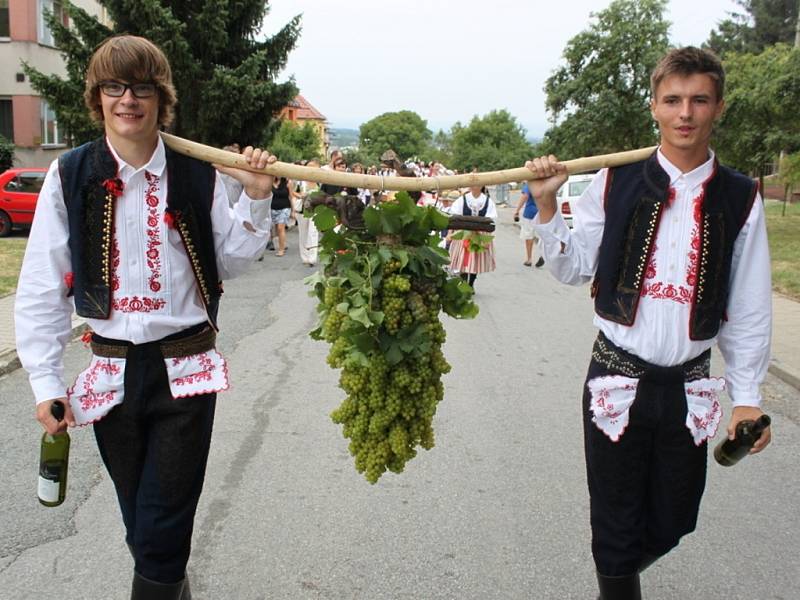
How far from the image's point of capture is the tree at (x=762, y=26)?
174 ft

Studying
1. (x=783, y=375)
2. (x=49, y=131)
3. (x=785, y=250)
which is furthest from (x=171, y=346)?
(x=49, y=131)

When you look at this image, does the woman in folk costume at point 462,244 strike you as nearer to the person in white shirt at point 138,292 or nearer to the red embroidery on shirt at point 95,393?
the person in white shirt at point 138,292

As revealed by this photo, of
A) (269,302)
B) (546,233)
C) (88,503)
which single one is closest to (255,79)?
(269,302)

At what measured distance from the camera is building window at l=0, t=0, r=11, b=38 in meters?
27.2

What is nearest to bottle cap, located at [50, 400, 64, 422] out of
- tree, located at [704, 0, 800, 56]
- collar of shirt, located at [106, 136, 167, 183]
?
collar of shirt, located at [106, 136, 167, 183]

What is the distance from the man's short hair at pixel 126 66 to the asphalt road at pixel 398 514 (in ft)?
7.28

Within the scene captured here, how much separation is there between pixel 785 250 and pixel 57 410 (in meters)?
17.8

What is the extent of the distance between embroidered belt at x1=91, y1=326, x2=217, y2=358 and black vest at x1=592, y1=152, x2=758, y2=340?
1.54 metres

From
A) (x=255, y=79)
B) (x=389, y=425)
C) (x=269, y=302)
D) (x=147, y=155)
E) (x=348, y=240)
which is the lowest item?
(x=269, y=302)

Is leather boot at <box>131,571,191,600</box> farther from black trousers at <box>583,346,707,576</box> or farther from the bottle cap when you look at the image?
black trousers at <box>583,346,707,576</box>

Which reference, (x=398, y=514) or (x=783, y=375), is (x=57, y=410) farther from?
(x=783, y=375)

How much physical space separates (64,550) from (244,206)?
214cm

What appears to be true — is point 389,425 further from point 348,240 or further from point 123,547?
point 123,547

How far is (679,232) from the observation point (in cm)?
289
